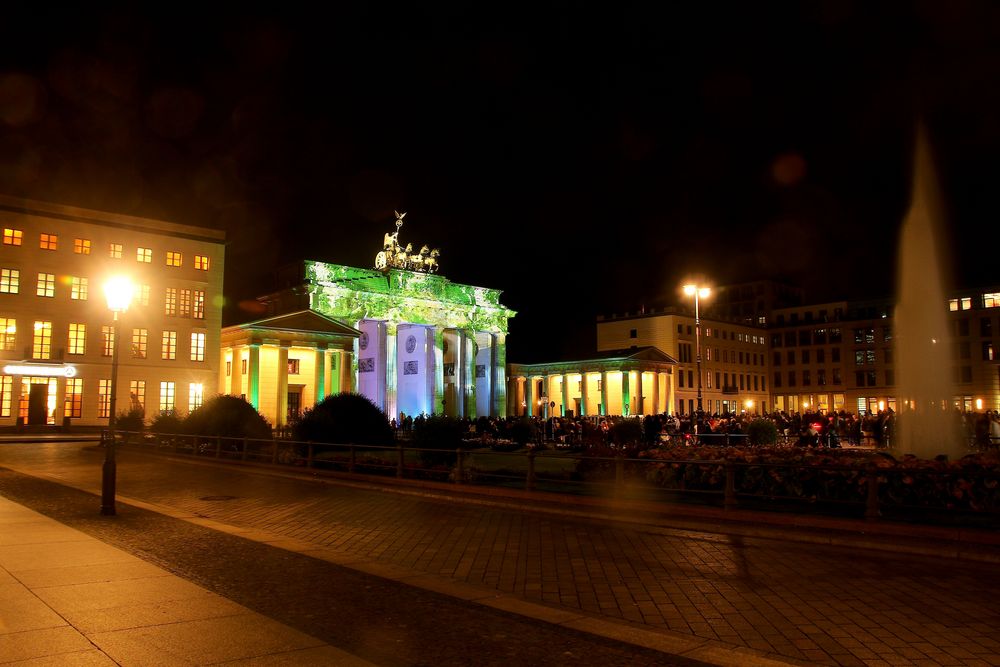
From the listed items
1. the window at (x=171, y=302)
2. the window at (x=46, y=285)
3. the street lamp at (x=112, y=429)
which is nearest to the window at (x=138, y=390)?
the window at (x=171, y=302)

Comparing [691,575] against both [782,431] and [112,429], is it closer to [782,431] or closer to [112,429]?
[112,429]

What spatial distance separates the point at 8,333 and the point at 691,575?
5013 cm

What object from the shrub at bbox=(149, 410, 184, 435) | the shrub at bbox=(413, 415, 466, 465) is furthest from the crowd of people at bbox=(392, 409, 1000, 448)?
the shrub at bbox=(149, 410, 184, 435)

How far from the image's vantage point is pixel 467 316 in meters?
86.1

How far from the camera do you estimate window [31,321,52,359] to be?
1900 inches

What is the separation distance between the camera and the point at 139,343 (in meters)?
52.5

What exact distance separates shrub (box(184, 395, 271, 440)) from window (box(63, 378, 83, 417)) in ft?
68.1

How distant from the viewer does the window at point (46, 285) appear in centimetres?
4856

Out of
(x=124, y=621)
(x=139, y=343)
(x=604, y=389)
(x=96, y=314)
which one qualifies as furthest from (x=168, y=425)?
(x=604, y=389)

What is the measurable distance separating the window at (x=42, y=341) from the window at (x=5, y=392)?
2.26m

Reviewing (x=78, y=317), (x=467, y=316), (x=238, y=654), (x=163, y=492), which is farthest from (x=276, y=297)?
(x=238, y=654)

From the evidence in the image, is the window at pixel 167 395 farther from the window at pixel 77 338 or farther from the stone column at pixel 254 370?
the stone column at pixel 254 370

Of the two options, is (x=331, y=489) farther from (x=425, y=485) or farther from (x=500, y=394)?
(x=500, y=394)

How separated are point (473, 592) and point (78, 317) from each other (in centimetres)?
4996
